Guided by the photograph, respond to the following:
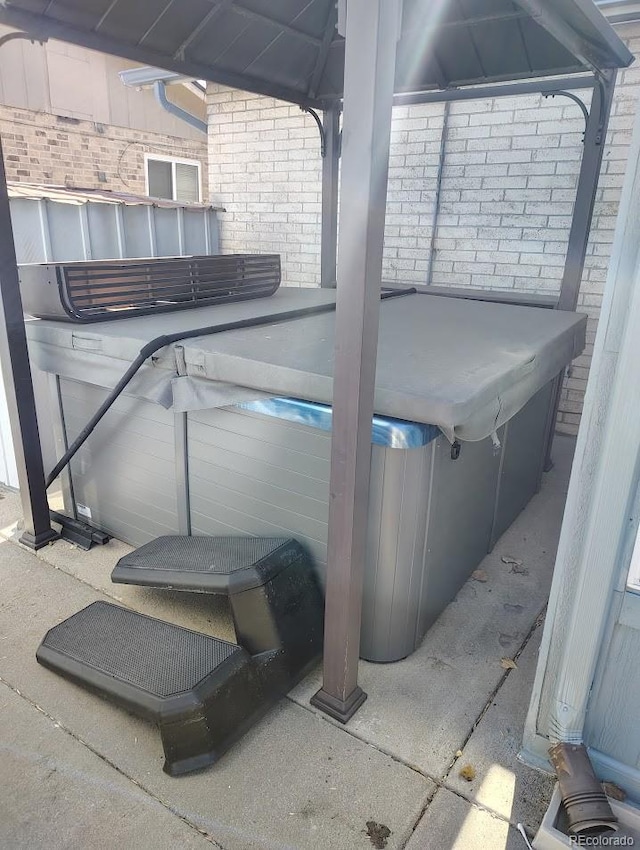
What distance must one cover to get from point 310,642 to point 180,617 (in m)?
0.65

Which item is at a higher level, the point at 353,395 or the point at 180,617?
the point at 353,395

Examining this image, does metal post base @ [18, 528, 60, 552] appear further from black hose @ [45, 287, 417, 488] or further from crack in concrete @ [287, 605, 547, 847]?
crack in concrete @ [287, 605, 547, 847]

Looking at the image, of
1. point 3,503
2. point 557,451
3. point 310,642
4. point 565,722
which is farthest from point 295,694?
point 557,451

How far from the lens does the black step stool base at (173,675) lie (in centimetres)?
184

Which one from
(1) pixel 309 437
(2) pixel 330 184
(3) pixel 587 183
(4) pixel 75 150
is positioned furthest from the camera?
(4) pixel 75 150

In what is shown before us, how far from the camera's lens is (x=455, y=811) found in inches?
69.0

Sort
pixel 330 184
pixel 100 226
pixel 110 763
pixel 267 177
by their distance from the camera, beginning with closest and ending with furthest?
1. pixel 110 763
2. pixel 330 184
3. pixel 100 226
4. pixel 267 177

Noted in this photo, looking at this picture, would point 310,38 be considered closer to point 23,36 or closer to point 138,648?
point 23,36

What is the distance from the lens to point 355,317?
1661 mm

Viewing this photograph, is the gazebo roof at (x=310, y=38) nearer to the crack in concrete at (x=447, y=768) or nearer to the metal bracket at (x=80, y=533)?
the metal bracket at (x=80, y=533)

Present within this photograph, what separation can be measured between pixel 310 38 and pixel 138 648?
12.8 ft

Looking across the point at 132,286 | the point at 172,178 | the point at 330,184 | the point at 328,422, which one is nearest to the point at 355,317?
the point at 328,422

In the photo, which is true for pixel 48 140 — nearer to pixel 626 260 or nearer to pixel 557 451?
pixel 557 451

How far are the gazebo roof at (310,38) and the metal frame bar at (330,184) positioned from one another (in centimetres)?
15
